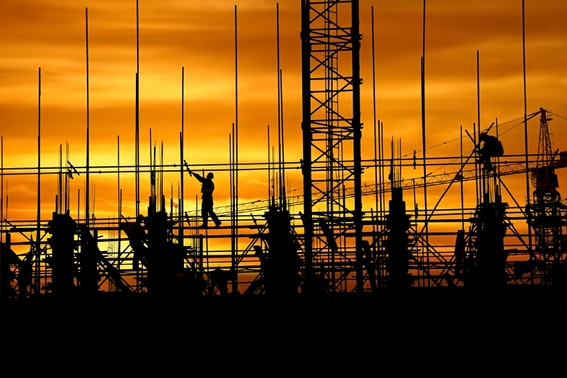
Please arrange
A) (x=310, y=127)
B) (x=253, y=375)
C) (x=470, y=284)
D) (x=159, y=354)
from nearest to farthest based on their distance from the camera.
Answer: (x=253, y=375), (x=159, y=354), (x=310, y=127), (x=470, y=284)

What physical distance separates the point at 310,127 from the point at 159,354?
24.5ft

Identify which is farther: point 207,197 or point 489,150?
point 207,197

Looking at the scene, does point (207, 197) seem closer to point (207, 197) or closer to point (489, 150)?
point (207, 197)

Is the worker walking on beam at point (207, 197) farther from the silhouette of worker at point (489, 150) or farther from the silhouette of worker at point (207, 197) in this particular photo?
the silhouette of worker at point (489, 150)

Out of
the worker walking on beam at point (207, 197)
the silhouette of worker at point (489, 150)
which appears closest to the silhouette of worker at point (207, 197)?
the worker walking on beam at point (207, 197)

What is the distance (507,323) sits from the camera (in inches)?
1198

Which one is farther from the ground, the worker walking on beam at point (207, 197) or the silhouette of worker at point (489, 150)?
the silhouette of worker at point (489, 150)

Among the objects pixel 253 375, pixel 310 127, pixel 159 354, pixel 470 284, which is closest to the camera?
pixel 253 375

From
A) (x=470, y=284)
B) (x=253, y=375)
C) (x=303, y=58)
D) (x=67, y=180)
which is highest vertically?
(x=303, y=58)

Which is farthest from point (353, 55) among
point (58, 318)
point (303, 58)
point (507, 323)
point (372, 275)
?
point (58, 318)

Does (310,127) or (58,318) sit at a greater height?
(310,127)

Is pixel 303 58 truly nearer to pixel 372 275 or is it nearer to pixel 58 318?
pixel 372 275

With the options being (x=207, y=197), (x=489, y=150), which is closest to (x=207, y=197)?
(x=207, y=197)

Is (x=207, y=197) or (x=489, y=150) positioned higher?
(x=489, y=150)
